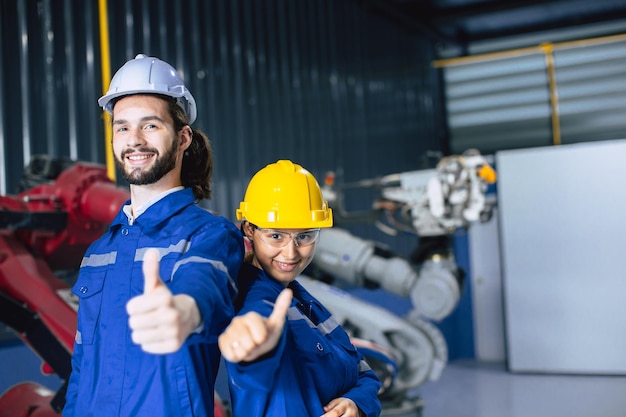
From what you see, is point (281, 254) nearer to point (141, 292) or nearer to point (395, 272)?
point (141, 292)

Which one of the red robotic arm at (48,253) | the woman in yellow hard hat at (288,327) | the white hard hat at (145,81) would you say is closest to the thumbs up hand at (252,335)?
the woman in yellow hard hat at (288,327)

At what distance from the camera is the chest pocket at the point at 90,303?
1886 millimetres

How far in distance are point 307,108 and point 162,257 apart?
15.9 feet

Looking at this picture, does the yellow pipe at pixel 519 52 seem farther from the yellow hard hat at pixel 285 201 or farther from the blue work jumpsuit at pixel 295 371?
the blue work jumpsuit at pixel 295 371

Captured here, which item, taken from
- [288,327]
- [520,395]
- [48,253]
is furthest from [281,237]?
[520,395]

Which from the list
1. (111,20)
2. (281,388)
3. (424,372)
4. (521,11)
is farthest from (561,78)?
(281,388)

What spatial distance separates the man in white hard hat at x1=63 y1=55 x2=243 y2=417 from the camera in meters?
1.72

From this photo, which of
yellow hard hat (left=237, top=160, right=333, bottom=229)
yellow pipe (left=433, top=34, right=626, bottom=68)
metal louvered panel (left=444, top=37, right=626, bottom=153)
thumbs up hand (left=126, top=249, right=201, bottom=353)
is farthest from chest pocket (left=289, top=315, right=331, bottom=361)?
yellow pipe (left=433, top=34, right=626, bottom=68)

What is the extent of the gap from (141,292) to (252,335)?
1.57 ft

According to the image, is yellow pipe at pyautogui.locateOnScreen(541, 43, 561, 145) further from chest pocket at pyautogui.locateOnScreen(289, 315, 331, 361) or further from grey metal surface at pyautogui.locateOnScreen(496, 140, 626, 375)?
chest pocket at pyautogui.locateOnScreen(289, 315, 331, 361)

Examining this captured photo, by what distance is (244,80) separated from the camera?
5.65 m

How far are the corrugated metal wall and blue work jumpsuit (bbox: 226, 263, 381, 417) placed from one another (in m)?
2.49

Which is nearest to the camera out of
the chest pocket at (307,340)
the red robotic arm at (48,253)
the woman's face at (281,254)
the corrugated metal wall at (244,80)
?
the chest pocket at (307,340)

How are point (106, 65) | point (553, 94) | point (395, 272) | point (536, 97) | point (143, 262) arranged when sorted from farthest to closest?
point (536, 97) → point (553, 94) → point (395, 272) → point (106, 65) → point (143, 262)
